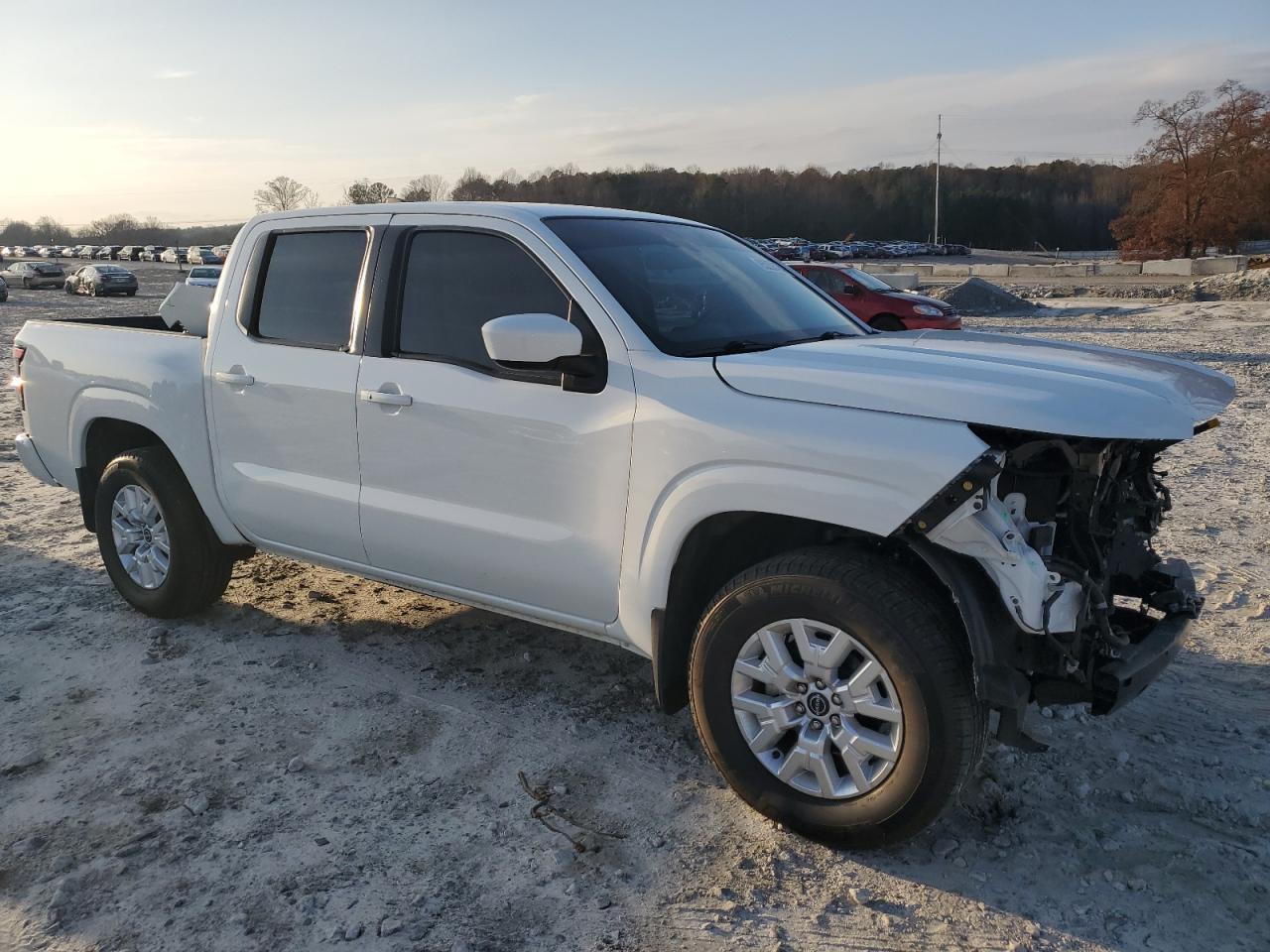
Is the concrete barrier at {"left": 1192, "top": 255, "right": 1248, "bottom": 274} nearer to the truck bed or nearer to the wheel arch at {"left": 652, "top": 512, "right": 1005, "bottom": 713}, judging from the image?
the truck bed

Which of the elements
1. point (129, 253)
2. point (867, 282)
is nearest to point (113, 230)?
point (129, 253)

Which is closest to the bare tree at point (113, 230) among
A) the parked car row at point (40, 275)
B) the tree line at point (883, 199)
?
the tree line at point (883, 199)

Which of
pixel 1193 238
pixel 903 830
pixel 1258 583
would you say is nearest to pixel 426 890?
pixel 903 830

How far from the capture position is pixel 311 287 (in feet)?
14.7

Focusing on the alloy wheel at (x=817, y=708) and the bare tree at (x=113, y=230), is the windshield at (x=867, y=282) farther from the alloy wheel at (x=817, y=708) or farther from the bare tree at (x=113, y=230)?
the bare tree at (x=113, y=230)

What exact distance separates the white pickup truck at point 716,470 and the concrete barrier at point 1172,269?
39732mm

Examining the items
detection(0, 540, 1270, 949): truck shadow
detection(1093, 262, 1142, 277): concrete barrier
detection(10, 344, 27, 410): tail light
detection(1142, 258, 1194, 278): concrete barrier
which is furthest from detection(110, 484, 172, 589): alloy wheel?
detection(1093, 262, 1142, 277): concrete barrier

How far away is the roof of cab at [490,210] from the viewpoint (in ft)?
13.0

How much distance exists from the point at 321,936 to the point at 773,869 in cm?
136

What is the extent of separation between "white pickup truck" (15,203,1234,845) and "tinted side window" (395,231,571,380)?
1 cm

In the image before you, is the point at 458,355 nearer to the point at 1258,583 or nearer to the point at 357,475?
the point at 357,475

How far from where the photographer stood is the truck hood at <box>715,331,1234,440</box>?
9.04 ft

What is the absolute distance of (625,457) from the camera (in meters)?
3.44

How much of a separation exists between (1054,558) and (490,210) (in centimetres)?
244
